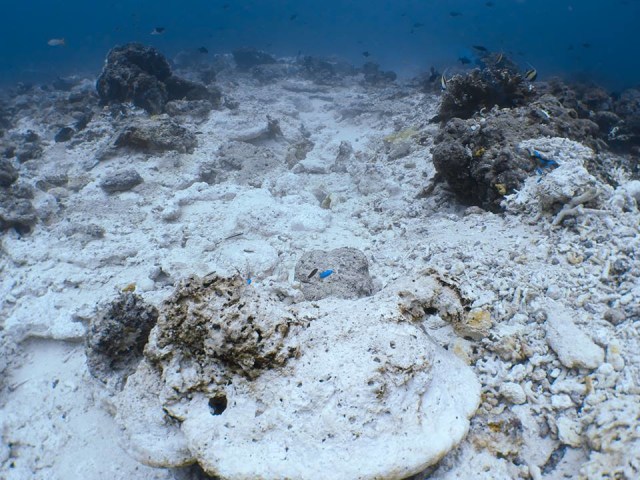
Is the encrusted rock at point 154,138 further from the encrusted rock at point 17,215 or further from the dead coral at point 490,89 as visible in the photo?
the dead coral at point 490,89

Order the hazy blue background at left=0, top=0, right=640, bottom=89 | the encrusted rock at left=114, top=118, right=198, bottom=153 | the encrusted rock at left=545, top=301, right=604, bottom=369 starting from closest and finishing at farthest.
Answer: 1. the encrusted rock at left=545, top=301, right=604, bottom=369
2. the encrusted rock at left=114, top=118, right=198, bottom=153
3. the hazy blue background at left=0, top=0, right=640, bottom=89

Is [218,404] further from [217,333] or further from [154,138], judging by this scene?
[154,138]

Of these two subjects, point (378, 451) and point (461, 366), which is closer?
point (378, 451)

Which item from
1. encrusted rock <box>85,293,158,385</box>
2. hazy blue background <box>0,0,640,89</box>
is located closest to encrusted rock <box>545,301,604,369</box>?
encrusted rock <box>85,293,158,385</box>

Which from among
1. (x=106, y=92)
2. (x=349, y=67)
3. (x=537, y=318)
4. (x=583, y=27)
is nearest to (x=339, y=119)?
(x=106, y=92)

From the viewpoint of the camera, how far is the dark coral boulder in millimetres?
10602

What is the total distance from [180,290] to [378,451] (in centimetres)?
155

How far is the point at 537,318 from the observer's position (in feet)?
9.70

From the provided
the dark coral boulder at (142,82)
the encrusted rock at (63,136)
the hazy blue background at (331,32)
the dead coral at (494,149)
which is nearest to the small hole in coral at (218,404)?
the dead coral at (494,149)

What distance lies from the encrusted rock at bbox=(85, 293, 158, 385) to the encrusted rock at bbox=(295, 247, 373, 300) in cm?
156

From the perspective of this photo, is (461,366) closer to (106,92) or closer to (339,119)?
(339,119)

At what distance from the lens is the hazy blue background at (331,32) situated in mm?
36562

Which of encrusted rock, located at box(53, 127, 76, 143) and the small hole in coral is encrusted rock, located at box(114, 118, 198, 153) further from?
the small hole in coral

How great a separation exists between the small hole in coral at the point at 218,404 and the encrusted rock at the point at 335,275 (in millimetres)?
1573
